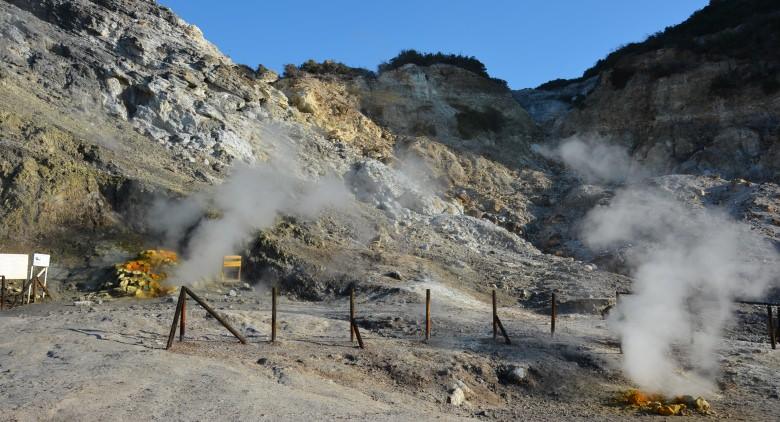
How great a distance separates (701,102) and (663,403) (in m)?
20.0

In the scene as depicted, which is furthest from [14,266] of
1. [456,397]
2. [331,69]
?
[331,69]

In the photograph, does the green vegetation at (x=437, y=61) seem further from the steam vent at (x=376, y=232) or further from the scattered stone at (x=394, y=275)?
the scattered stone at (x=394, y=275)

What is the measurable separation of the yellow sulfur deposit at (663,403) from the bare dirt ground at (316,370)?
0.16 m

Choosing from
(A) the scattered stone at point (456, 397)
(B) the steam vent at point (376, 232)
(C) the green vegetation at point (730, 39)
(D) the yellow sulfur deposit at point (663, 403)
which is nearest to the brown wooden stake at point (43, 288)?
(B) the steam vent at point (376, 232)

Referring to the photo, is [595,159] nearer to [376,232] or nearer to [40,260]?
[376,232]

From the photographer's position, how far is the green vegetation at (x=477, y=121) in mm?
25625

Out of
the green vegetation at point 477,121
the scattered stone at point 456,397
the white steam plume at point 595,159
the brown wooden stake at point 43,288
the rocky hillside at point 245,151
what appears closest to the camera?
the scattered stone at point 456,397

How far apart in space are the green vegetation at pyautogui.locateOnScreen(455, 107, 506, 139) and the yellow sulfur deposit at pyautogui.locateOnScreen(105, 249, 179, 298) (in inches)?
632

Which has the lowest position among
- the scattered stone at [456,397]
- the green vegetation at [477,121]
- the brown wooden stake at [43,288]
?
the scattered stone at [456,397]

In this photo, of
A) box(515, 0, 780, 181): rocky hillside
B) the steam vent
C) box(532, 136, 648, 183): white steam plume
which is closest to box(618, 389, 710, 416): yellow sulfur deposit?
the steam vent

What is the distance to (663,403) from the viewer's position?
595cm

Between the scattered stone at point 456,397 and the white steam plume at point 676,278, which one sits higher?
the white steam plume at point 676,278

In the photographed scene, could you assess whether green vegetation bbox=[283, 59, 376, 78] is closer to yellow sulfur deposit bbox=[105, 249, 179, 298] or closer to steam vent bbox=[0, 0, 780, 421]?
steam vent bbox=[0, 0, 780, 421]

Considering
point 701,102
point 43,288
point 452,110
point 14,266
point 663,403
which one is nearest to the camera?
point 663,403
